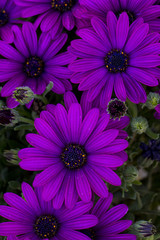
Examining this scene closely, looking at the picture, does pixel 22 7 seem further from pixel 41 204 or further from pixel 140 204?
pixel 140 204

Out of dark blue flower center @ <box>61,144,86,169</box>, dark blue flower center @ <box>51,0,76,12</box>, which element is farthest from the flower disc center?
dark blue flower center @ <box>61,144,86,169</box>

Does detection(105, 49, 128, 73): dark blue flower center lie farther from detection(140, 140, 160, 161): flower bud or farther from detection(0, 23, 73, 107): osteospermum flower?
detection(140, 140, 160, 161): flower bud

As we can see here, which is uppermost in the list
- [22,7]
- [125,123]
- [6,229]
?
[22,7]

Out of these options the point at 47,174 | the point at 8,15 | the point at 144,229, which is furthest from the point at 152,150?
the point at 8,15

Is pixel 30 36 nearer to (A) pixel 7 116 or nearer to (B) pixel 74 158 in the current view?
(A) pixel 7 116

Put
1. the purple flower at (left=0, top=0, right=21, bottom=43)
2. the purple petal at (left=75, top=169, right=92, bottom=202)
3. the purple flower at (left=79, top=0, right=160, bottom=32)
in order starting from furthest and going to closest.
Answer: the purple flower at (left=0, top=0, right=21, bottom=43)
the purple flower at (left=79, top=0, right=160, bottom=32)
the purple petal at (left=75, top=169, right=92, bottom=202)

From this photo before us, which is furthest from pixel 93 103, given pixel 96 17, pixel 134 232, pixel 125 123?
pixel 134 232

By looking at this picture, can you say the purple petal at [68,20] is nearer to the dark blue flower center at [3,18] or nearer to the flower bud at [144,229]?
the dark blue flower center at [3,18]
